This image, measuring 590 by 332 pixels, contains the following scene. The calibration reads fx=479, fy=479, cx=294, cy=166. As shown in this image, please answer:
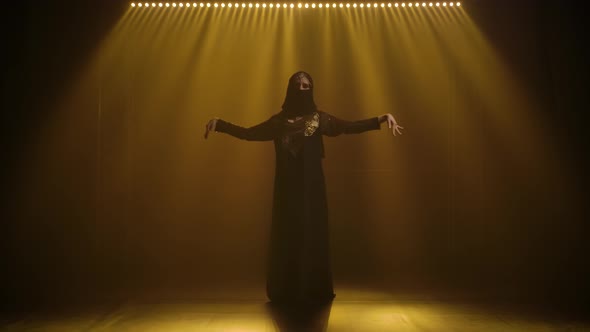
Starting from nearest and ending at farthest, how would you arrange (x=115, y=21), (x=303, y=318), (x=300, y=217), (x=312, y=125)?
(x=303, y=318) → (x=300, y=217) → (x=312, y=125) → (x=115, y=21)

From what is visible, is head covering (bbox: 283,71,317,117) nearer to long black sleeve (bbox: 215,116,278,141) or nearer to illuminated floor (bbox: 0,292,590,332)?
long black sleeve (bbox: 215,116,278,141)

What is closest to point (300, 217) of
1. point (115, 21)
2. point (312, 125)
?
point (312, 125)

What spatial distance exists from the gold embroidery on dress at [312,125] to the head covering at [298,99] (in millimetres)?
63

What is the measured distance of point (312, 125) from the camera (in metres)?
4.04

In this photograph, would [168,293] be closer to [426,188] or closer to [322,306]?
[322,306]

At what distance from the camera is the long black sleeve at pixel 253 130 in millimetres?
4117

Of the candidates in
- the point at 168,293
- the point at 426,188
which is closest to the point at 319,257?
the point at 168,293

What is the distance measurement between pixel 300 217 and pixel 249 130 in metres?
0.89

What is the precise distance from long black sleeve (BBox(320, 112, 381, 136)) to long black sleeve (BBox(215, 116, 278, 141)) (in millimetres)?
416

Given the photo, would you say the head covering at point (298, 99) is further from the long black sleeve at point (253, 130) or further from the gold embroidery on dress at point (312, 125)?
the long black sleeve at point (253, 130)

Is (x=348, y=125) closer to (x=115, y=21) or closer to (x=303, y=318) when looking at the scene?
(x=303, y=318)

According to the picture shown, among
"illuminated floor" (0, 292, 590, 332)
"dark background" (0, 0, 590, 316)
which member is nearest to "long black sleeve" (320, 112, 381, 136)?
"illuminated floor" (0, 292, 590, 332)

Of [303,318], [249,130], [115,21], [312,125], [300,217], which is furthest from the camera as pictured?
[115,21]

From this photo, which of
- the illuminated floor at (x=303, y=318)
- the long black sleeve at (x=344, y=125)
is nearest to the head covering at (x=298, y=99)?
the long black sleeve at (x=344, y=125)
